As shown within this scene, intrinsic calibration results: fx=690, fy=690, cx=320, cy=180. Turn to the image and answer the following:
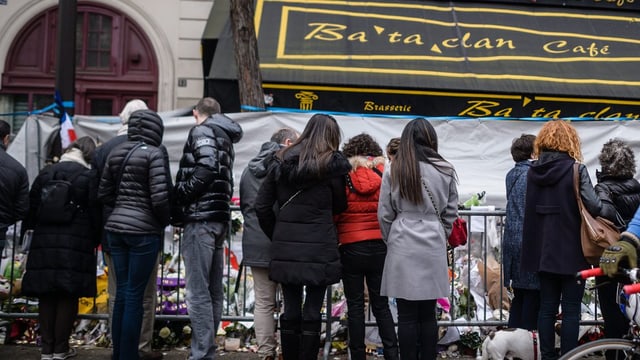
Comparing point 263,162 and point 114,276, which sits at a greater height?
point 263,162

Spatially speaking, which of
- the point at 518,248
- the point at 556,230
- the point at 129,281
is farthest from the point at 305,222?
the point at 518,248

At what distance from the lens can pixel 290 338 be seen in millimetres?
4977

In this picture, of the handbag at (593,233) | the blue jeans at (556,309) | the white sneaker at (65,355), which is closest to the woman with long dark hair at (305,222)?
the blue jeans at (556,309)

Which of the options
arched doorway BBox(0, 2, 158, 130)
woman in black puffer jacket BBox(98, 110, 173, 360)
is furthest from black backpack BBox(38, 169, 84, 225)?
arched doorway BBox(0, 2, 158, 130)

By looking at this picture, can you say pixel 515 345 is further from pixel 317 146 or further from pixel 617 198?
pixel 317 146

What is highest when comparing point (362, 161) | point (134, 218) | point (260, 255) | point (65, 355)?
point (362, 161)

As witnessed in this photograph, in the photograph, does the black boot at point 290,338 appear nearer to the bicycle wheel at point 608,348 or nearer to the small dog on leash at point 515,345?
the small dog on leash at point 515,345

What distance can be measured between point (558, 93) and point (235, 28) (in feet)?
17.4

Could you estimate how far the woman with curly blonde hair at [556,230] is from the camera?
4.91m

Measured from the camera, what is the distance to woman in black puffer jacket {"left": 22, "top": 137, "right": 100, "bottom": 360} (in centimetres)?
558

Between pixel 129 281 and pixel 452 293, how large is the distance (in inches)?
117

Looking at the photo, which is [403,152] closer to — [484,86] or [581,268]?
[581,268]

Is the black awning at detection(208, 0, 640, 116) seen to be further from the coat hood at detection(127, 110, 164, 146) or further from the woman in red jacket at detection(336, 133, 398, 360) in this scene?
the woman in red jacket at detection(336, 133, 398, 360)

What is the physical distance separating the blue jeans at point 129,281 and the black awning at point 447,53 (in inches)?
216
